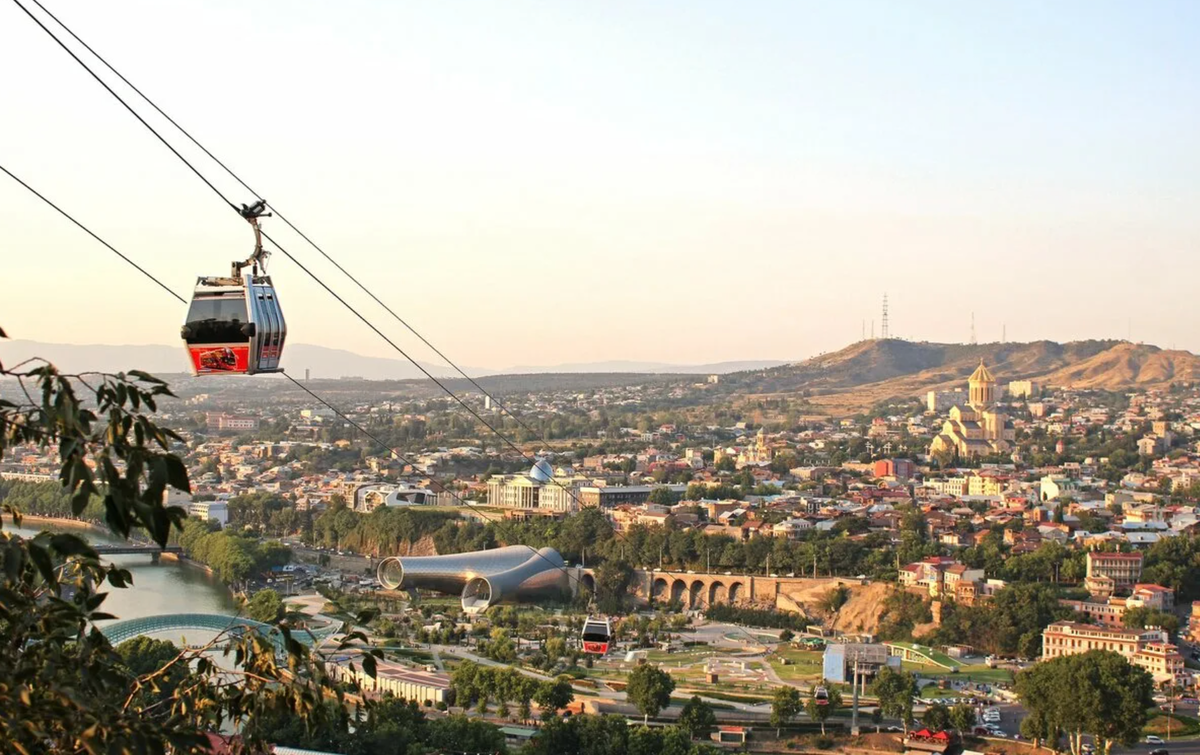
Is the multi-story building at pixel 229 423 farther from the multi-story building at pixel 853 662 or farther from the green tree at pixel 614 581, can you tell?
the multi-story building at pixel 853 662

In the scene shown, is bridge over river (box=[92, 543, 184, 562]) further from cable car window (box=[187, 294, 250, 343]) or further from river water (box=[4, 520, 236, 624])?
cable car window (box=[187, 294, 250, 343])

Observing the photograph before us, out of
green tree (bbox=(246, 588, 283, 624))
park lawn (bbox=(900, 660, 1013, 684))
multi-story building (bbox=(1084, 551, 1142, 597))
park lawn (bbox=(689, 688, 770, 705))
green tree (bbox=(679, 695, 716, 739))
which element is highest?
multi-story building (bbox=(1084, 551, 1142, 597))

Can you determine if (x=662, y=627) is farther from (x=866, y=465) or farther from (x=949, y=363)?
(x=949, y=363)

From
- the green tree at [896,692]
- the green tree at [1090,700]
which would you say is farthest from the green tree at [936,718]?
the green tree at [1090,700]

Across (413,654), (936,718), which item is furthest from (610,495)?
(936,718)

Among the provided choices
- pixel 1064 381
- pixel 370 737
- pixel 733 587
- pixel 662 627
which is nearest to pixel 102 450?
pixel 370 737

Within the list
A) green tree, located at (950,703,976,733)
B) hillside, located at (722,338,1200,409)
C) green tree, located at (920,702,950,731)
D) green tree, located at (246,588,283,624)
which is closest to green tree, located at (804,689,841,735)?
green tree, located at (920,702,950,731)
